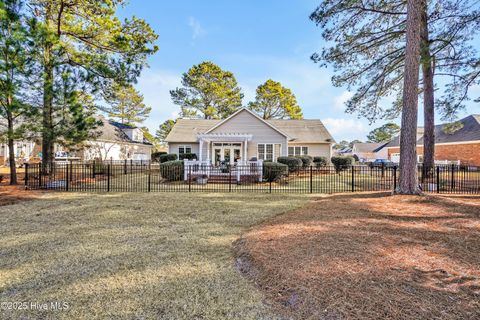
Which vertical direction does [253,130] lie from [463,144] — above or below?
above

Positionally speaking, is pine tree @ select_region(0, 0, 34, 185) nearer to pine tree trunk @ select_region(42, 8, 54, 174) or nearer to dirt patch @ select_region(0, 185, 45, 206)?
pine tree trunk @ select_region(42, 8, 54, 174)

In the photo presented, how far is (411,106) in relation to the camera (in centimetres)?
829

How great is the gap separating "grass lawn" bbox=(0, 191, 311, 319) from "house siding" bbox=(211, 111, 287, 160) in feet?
44.4

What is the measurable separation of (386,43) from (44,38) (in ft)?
53.2

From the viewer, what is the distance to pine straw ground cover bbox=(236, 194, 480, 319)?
2512mm

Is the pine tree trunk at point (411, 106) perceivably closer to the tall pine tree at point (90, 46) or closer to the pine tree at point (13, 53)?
the tall pine tree at point (90, 46)

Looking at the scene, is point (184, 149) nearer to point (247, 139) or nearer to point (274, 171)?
point (247, 139)

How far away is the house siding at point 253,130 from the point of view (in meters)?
20.8

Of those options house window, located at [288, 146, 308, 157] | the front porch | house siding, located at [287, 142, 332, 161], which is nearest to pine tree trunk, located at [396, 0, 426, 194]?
the front porch

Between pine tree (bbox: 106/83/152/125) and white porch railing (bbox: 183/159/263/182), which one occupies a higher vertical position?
pine tree (bbox: 106/83/152/125)

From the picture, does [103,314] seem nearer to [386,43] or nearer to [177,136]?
[386,43]

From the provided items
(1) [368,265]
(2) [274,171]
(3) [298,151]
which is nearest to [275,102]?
(3) [298,151]

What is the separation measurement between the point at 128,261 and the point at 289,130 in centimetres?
Answer: 2393

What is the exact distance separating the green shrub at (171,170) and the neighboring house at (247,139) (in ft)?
12.5
